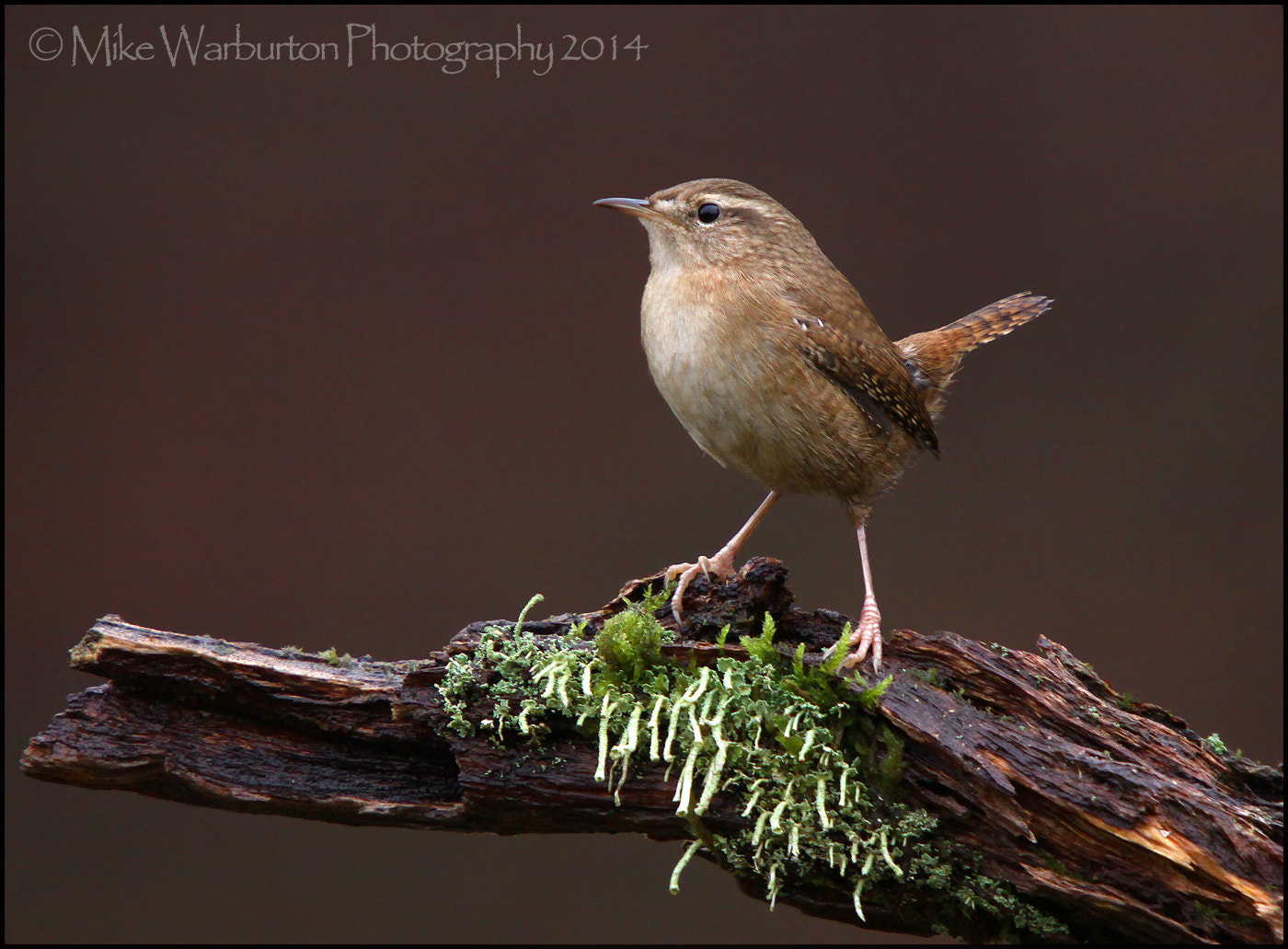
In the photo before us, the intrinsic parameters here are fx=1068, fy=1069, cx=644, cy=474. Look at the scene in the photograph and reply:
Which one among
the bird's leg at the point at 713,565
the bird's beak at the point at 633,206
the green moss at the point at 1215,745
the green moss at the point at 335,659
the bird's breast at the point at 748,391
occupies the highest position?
the bird's beak at the point at 633,206

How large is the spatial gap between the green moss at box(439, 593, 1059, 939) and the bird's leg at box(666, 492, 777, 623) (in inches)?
13.0

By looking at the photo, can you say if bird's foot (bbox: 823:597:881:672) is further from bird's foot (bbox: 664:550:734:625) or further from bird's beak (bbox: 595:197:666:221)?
bird's beak (bbox: 595:197:666:221)

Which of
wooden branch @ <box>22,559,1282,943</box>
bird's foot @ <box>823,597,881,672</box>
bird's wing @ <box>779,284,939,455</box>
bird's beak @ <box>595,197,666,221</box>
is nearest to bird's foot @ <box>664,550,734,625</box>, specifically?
wooden branch @ <box>22,559,1282,943</box>

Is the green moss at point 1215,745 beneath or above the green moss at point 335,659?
beneath

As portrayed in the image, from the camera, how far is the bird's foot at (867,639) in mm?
2580

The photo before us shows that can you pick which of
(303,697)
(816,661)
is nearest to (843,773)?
(816,661)

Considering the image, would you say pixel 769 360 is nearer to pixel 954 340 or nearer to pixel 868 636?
pixel 868 636

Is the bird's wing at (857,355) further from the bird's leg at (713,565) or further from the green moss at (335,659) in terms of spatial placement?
the green moss at (335,659)

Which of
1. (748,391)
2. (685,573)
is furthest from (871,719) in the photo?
(748,391)

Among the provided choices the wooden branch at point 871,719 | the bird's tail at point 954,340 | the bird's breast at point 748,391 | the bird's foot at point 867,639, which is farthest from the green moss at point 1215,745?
the bird's tail at point 954,340

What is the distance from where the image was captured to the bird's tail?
3.63m

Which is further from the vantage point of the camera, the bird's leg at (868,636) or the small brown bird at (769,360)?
the small brown bird at (769,360)

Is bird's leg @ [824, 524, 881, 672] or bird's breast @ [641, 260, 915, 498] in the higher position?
bird's breast @ [641, 260, 915, 498]

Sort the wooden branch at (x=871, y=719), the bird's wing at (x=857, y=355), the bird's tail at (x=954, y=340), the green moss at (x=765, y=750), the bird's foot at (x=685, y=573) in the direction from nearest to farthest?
1. the wooden branch at (x=871, y=719)
2. the green moss at (x=765, y=750)
3. the bird's foot at (x=685, y=573)
4. the bird's wing at (x=857, y=355)
5. the bird's tail at (x=954, y=340)
